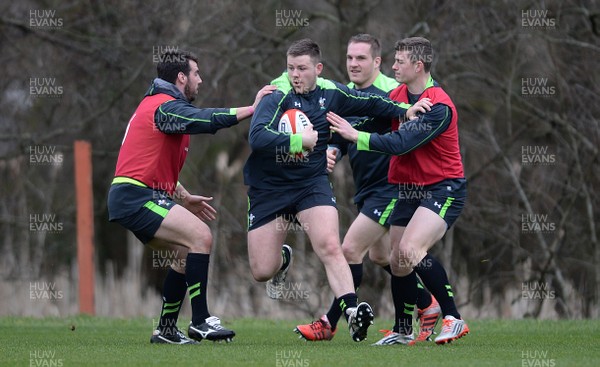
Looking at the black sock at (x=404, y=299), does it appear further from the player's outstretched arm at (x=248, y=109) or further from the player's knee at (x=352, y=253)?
the player's outstretched arm at (x=248, y=109)

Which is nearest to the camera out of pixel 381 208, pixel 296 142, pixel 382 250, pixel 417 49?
pixel 296 142

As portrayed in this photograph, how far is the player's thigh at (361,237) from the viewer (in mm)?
8844

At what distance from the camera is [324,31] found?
15180 millimetres

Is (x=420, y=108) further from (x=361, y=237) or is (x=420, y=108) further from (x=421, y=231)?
(x=361, y=237)

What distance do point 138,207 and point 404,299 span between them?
7.32 ft

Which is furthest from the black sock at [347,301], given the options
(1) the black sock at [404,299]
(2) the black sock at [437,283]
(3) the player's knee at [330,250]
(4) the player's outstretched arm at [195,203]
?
(4) the player's outstretched arm at [195,203]

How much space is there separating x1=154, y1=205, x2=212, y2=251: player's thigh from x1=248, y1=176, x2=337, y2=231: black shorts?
0.50m

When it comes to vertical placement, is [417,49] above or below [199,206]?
above

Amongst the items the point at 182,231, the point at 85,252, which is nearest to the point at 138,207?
the point at 182,231

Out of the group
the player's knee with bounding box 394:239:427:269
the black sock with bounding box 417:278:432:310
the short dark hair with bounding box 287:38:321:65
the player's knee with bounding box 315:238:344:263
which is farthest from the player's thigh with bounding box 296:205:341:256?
the black sock with bounding box 417:278:432:310

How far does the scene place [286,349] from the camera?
7.82 m

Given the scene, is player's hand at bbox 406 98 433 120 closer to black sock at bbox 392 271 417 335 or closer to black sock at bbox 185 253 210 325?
black sock at bbox 392 271 417 335

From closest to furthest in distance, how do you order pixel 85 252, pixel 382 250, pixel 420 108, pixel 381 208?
pixel 420 108, pixel 381 208, pixel 382 250, pixel 85 252

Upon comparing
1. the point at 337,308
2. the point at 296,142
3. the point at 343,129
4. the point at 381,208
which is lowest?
the point at 337,308
